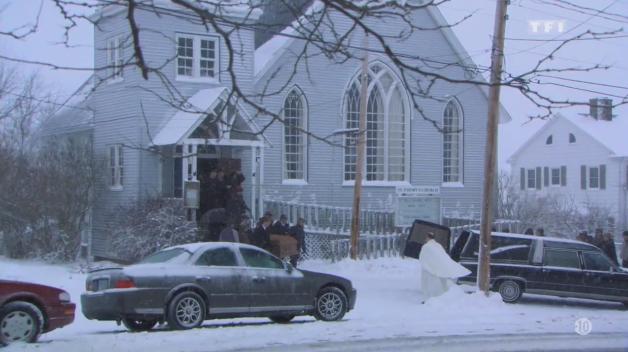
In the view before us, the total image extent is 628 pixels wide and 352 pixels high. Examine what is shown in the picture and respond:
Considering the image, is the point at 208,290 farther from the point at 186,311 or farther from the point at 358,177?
the point at 358,177

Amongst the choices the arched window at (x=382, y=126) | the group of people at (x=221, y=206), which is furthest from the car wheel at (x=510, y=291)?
the arched window at (x=382, y=126)

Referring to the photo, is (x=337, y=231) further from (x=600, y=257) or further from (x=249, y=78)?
(x=600, y=257)

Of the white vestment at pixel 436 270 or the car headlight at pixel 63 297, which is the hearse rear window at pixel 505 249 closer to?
the white vestment at pixel 436 270

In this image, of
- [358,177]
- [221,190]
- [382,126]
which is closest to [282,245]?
[221,190]

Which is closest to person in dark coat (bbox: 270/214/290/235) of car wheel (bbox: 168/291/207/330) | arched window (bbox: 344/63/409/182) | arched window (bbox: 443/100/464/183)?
arched window (bbox: 344/63/409/182)

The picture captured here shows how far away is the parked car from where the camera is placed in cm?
1352

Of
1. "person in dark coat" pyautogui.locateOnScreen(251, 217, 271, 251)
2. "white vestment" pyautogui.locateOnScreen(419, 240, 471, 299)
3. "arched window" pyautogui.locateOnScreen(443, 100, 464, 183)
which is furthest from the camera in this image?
"arched window" pyautogui.locateOnScreen(443, 100, 464, 183)

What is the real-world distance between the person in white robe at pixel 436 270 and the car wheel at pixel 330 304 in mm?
3703

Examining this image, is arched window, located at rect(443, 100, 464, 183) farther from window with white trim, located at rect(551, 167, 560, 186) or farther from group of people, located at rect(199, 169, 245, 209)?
window with white trim, located at rect(551, 167, 560, 186)

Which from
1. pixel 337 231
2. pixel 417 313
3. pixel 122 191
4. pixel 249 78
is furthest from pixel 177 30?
pixel 417 313

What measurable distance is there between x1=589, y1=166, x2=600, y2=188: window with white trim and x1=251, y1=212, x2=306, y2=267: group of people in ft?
92.0

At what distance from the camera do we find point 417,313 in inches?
668

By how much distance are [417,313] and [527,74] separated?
1021 centimetres

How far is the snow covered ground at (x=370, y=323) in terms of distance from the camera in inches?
493
